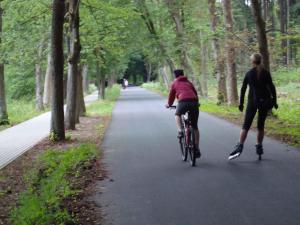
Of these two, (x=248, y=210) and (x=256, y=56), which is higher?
(x=256, y=56)

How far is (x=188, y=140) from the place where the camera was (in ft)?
33.7

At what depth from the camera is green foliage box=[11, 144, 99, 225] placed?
6.55 metres

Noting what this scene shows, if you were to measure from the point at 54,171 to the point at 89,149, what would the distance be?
2.55 m

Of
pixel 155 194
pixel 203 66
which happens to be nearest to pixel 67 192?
pixel 155 194

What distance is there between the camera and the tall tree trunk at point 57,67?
14555 mm

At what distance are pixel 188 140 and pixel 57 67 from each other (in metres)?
5.80

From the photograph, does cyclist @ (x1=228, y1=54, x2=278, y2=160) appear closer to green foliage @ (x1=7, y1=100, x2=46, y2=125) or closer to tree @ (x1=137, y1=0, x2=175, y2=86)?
green foliage @ (x1=7, y1=100, x2=46, y2=125)

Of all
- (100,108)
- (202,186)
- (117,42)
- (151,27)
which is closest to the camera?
(202,186)

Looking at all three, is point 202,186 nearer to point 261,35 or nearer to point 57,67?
point 57,67

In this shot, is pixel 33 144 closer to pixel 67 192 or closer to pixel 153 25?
pixel 67 192

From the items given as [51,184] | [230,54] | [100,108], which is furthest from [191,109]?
[100,108]

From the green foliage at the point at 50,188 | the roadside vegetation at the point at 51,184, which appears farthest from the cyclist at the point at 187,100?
the green foliage at the point at 50,188

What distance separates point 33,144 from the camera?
15.3 meters

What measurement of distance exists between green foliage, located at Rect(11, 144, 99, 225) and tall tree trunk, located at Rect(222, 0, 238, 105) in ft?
38.1
